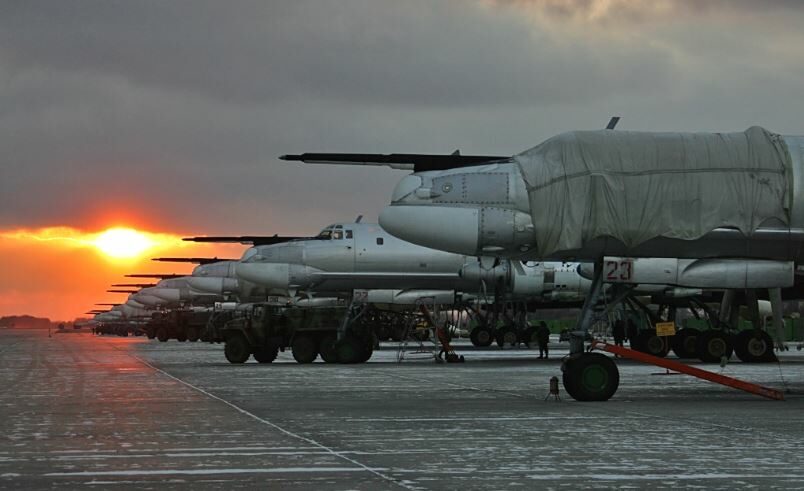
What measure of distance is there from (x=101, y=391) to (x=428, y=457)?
41.4ft

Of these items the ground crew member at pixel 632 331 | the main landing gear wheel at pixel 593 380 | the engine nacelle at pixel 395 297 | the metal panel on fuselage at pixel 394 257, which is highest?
the metal panel on fuselage at pixel 394 257

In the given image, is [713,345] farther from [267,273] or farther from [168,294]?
[168,294]

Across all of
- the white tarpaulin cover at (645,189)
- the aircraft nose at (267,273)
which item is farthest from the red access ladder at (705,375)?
the aircraft nose at (267,273)

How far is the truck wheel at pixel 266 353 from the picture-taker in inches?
1575

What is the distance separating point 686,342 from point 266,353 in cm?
1401

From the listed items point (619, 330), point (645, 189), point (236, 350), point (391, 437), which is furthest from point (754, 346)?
point (391, 437)

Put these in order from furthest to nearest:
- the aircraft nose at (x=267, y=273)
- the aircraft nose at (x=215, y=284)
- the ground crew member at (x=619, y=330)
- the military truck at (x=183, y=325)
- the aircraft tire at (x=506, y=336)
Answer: the military truck at (x=183, y=325), the aircraft nose at (x=215, y=284), the aircraft tire at (x=506, y=336), the ground crew member at (x=619, y=330), the aircraft nose at (x=267, y=273)

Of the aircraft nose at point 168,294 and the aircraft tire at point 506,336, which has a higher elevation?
the aircraft nose at point 168,294

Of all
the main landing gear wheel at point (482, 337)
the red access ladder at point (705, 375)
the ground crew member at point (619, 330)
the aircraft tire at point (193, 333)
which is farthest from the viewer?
the aircraft tire at point (193, 333)

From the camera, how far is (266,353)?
40.2 m

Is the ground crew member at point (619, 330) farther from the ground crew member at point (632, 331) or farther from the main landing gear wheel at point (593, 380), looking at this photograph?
the main landing gear wheel at point (593, 380)

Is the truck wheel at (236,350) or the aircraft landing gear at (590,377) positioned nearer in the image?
the aircraft landing gear at (590,377)

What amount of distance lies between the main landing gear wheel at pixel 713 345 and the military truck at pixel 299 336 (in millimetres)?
10255

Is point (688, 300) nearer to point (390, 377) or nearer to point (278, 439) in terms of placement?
point (390, 377)
